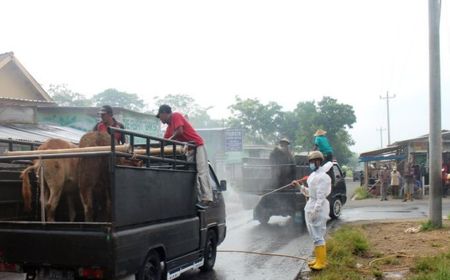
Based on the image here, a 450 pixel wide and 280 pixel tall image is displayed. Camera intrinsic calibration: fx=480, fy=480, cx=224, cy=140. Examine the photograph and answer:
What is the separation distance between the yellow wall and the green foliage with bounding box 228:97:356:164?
33.9 meters

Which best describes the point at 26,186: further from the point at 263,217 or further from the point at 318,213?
the point at 263,217

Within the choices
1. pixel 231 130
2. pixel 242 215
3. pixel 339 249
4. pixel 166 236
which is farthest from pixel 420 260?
pixel 231 130

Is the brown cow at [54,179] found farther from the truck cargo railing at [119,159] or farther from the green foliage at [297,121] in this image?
the green foliage at [297,121]

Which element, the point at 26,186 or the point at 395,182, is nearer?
the point at 26,186

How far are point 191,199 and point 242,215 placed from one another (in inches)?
409

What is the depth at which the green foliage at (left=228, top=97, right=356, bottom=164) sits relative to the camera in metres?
53.1

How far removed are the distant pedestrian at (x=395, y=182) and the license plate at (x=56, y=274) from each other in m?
22.2

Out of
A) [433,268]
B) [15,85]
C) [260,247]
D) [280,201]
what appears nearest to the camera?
[433,268]

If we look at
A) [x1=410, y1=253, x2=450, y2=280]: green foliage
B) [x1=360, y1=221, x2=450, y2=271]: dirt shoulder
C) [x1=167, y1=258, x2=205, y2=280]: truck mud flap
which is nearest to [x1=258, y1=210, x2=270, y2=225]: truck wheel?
[x1=360, y1=221, x2=450, y2=271]: dirt shoulder

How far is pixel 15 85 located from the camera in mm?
21578

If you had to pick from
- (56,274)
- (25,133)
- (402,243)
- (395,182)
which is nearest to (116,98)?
(395,182)

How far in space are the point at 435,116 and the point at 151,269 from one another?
8475mm

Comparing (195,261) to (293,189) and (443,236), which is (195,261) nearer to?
(443,236)

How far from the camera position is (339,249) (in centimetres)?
837
